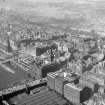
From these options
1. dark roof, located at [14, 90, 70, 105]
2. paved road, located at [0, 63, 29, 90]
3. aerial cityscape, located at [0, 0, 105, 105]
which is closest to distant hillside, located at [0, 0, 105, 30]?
aerial cityscape, located at [0, 0, 105, 105]

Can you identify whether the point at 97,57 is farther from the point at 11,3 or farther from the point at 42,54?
the point at 11,3

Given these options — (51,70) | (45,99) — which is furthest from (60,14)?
(45,99)

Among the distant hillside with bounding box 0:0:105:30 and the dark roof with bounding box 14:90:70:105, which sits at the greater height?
the distant hillside with bounding box 0:0:105:30

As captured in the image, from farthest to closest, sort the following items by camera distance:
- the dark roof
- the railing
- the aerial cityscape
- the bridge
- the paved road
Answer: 1. the paved road
2. the railing
3. the bridge
4. the aerial cityscape
5. the dark roof

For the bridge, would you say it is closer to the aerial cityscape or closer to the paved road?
the aerial cityscape

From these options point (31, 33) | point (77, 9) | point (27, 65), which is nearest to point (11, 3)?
point (77, 9)

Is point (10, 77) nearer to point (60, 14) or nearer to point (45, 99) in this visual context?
point (45, 99)

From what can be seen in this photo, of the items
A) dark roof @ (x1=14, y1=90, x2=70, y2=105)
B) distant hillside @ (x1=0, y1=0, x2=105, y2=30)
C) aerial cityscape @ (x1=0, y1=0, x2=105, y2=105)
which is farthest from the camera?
distant hillside @ (x1=0, y1=0, x2=105, y2=30)

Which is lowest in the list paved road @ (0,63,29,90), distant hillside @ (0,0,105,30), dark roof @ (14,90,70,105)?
dark roof @ (14,90,70,105)

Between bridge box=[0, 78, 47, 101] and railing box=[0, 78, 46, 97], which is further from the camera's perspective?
railing box=[0, 78, 46, 97]
